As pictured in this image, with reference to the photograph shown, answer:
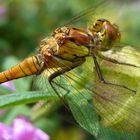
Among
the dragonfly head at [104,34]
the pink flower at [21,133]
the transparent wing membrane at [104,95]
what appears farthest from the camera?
the pink flower at [21,133]

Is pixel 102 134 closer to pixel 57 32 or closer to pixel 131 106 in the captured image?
pixel 131 106

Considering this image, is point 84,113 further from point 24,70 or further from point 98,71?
point 24,70

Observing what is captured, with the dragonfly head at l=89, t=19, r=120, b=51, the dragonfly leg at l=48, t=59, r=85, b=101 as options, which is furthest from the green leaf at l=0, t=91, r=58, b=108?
the dragonfly head at l=89, t=19, r=120, b=51

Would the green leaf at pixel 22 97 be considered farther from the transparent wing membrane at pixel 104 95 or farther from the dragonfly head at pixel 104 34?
the dragonfly head at pixel 104 34

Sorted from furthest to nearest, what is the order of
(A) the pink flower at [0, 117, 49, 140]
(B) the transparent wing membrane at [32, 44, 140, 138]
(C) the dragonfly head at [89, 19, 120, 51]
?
(A) the pink flower at [0, 117, 49, 140], (C) the dragonfly head at [89, 19, 120, 51], (B) the transparent wing membrane at [32, 44, 140, 138]

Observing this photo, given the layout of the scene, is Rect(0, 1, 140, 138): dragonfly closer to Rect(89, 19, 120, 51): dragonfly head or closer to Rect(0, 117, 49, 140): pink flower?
Rect(89, 19, 120, 51): dragonfly head

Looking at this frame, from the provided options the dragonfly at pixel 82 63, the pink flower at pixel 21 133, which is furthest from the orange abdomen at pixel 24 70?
the pink flower at pixel 21 133
